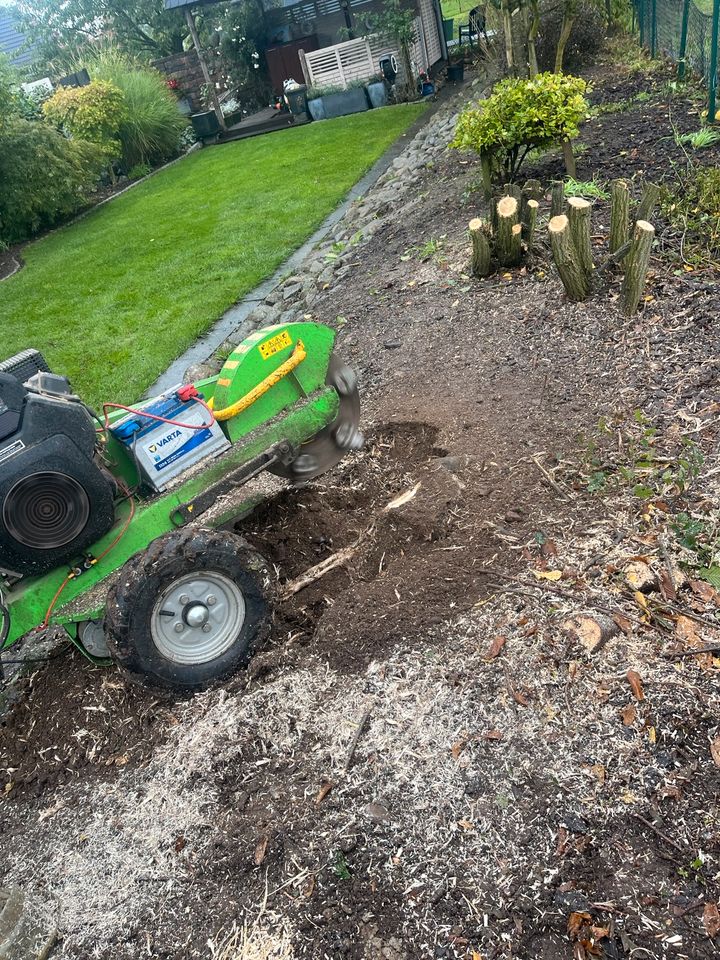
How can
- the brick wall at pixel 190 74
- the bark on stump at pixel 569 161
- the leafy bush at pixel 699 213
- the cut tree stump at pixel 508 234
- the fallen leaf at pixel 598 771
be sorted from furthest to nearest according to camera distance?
the brick wall at pixel 190 74 < the bark on stump at pixel 569 161 < the cut tree stump at pixel 508 234 < the leafy bush at pixel 699 213 < the fallen leaf at pixel 598 771

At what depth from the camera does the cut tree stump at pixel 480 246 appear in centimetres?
559

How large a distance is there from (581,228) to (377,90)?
13.5 m

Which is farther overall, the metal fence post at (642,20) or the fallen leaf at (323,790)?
the metal fence post at (642,20)

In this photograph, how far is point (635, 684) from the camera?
8.64 ft

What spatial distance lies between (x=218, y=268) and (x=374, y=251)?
2333mm

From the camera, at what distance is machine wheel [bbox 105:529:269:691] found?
288 cm

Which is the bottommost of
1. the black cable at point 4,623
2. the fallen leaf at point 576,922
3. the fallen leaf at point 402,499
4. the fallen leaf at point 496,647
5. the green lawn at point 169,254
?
the green lawn at point 169,254

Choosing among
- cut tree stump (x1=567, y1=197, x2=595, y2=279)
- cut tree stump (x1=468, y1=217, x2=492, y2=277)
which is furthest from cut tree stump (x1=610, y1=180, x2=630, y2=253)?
cut tree stump (x1=468, y1=217, x2=492, y2=277)

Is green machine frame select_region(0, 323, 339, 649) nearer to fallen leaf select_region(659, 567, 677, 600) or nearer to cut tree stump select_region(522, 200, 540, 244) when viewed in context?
fallen leaf select_region(659, 567, 677, 600)

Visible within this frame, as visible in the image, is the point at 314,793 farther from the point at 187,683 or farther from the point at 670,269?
the point at 670,269

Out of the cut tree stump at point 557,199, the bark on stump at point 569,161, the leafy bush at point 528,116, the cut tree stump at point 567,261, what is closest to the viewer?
the cut tree stump at point 567,261

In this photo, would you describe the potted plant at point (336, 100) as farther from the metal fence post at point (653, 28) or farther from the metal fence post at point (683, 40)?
the metal fence post at point (683, 40)

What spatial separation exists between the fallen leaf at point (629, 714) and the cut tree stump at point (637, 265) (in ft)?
10.0

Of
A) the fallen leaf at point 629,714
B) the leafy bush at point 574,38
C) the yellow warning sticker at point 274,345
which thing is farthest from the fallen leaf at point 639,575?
the leafy bush at point 574,38
